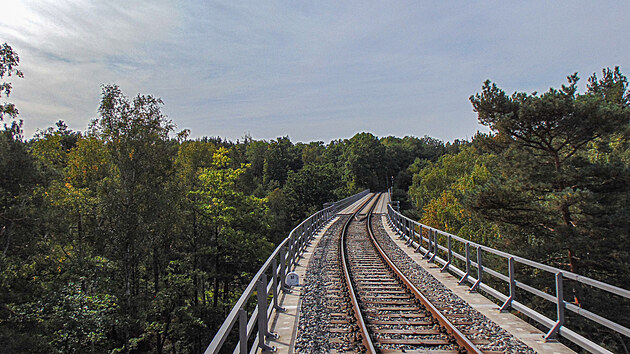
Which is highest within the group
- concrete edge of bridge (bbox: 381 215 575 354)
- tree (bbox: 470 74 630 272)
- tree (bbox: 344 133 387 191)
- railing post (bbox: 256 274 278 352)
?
tree (bbox: 344 133 387 191)

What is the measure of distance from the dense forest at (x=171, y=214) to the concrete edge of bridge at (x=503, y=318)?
272 inches

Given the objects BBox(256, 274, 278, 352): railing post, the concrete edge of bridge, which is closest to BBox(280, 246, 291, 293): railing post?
BBox(256, 274, 278, 352): railing post

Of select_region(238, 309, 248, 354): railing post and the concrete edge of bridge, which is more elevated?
select_region(238, 309, 248, 354): railing post

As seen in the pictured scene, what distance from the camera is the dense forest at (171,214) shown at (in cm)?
1378

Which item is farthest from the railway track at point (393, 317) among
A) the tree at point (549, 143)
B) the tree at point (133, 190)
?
the tree at point (133, 190)

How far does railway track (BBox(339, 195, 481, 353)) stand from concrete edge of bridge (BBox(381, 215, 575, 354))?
3.02ft

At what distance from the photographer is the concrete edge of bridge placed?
17.4 ft

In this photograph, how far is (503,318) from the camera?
657 cm

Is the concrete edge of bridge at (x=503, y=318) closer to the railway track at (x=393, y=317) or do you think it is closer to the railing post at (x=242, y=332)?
the railway track at (x=393, y=317)

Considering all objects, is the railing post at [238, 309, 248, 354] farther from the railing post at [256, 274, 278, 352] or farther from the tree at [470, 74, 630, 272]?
the tree at [470, 74, 630, 272]

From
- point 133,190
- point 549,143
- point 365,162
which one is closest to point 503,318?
point 549,143

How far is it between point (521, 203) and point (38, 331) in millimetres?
20309

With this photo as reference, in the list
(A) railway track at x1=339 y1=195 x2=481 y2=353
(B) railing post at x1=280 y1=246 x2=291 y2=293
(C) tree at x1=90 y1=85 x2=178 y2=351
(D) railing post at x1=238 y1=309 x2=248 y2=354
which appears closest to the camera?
(D) railing post at x1=238 y1=309 x2=248 y2=354

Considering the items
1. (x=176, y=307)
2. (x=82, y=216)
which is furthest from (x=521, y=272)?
(x=82, y=216)
